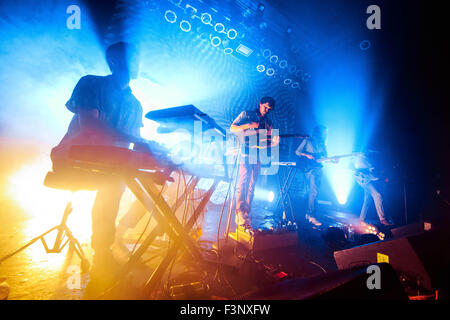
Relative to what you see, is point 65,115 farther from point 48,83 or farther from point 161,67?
point 161,67

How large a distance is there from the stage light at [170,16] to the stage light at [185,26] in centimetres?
19

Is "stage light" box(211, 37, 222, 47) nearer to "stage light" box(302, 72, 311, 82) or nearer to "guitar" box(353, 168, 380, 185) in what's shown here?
"stage light" box(302, 72, 311, 82)

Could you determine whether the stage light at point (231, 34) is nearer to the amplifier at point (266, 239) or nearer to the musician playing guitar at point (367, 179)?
the musician playing guitar at point (367, 179)

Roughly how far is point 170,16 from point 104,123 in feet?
13.4

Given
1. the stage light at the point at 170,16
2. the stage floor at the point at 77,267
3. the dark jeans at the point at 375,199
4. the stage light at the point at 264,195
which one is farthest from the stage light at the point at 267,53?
the stage floor at the point at 77,267

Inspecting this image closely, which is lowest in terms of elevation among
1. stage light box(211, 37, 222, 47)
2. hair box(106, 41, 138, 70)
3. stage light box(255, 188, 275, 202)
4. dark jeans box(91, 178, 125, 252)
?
stage light box(255, 188, 275, 202)

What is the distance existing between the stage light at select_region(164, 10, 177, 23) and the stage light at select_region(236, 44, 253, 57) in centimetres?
193

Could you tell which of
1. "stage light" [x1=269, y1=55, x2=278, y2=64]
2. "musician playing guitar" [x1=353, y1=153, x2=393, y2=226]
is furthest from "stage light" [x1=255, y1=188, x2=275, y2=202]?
"stage light" [x1=269, y1=55, x2=278, y2=64]

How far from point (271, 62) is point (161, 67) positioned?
151 inches

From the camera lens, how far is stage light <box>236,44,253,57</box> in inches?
189

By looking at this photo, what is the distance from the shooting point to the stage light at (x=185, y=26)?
164 inches

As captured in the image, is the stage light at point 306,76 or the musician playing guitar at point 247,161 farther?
the stage light at point 306,76

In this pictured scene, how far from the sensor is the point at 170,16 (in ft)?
13.0
